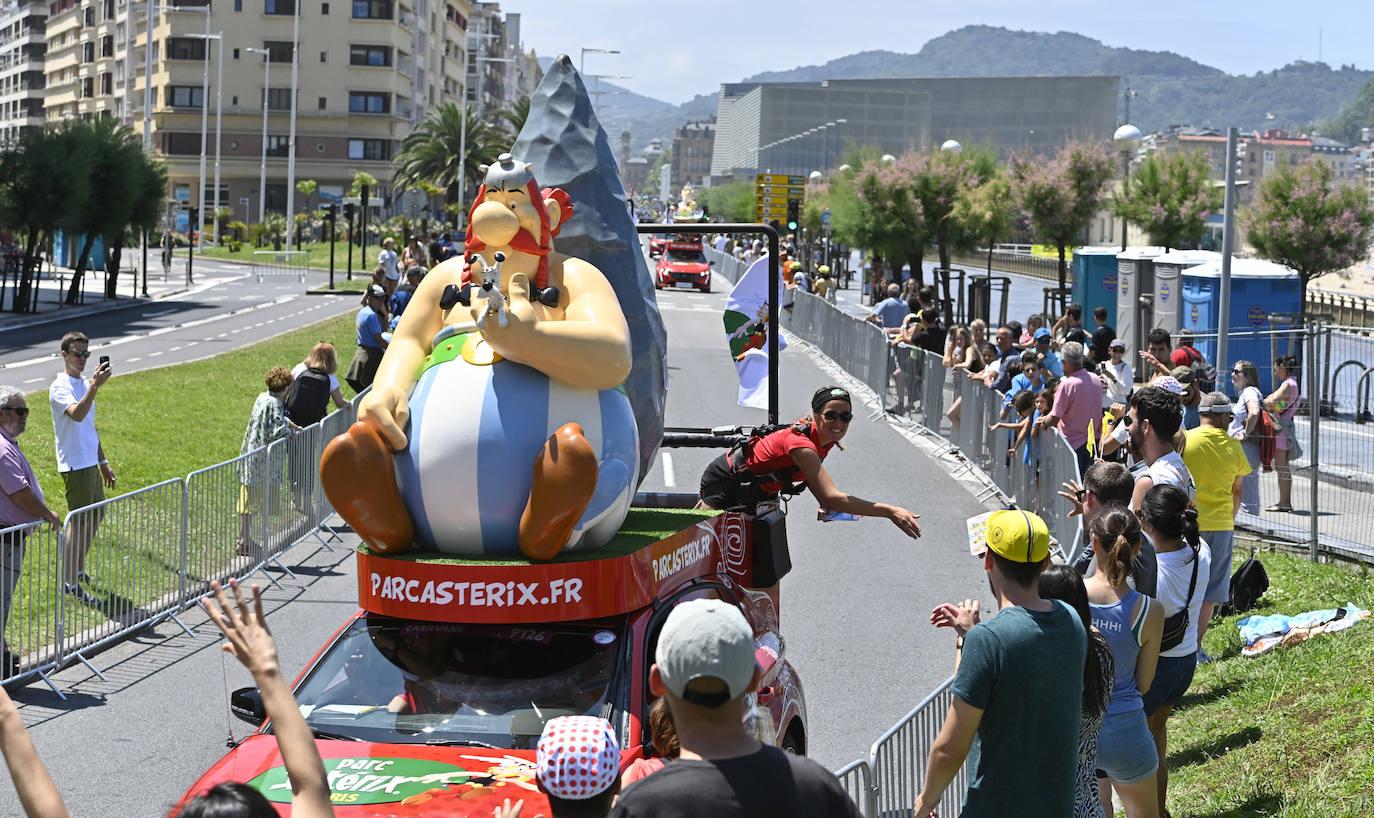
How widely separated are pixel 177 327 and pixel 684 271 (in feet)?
63.2

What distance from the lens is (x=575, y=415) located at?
707cm

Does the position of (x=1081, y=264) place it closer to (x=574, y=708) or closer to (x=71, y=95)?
(x=574, y=708)

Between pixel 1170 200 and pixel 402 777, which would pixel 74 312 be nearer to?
pixel 1170 200

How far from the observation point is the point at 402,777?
5.86 m

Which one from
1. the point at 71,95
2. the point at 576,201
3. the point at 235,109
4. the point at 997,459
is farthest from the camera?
the point at 71,95

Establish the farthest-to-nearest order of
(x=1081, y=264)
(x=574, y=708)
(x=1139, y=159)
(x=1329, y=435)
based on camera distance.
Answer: (x=1139, y=159) → (x=1081, y=264) → (x=1329, y=435) → (x=574, y=708)

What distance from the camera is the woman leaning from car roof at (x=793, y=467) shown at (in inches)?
326

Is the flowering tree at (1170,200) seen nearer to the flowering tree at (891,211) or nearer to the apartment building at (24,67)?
the flowering tree at (891,211)

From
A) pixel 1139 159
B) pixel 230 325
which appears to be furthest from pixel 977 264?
pixel 230 325

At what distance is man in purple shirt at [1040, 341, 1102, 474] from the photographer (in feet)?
52.0

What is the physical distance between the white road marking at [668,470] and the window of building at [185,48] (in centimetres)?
9531

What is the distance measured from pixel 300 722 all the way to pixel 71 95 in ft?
471

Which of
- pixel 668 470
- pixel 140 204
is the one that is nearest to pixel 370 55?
pixel 140 204

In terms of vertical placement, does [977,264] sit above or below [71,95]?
below
